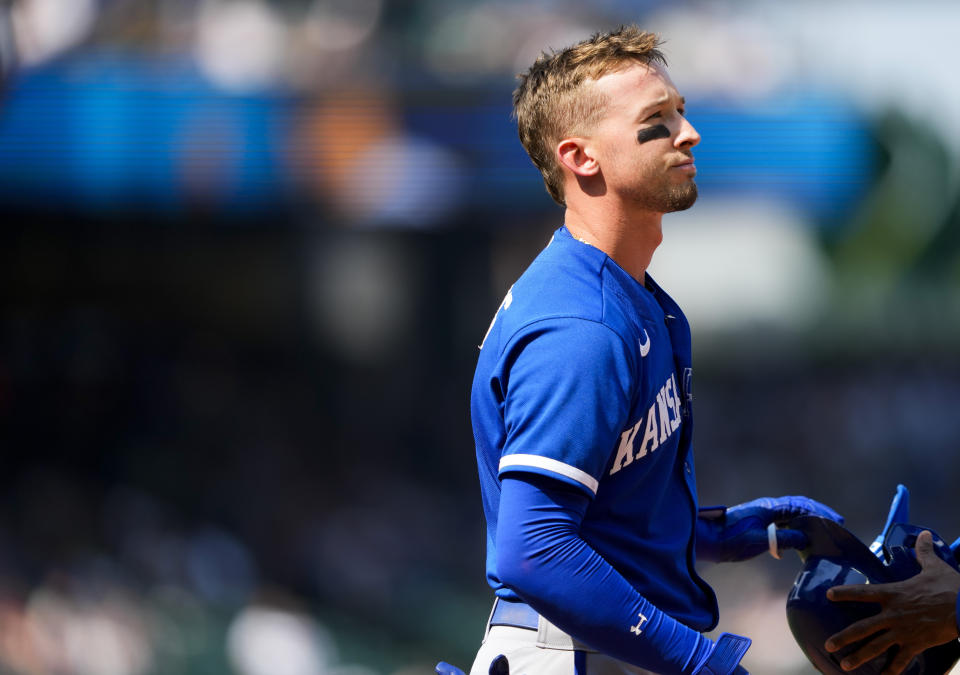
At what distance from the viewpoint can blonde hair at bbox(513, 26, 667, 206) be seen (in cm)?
210

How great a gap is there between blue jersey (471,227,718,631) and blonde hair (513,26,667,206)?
0.20 metres

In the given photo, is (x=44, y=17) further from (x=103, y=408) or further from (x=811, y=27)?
(x=811, y=27)

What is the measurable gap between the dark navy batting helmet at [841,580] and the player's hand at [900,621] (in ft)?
0.07

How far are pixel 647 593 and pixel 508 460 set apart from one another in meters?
0.40

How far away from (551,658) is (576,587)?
266 millimetres

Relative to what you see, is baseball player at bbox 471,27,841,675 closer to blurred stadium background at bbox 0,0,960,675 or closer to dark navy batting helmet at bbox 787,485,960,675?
dark navy batting helmet at bbox 787,485,960,675

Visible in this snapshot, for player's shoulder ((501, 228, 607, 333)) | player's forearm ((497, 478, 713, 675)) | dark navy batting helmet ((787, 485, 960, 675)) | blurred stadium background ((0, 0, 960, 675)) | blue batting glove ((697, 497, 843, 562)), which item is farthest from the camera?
blurred stadium background ((0, 0, 960, 675))

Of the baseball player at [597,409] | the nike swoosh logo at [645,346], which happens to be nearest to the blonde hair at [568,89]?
the baseball player at [597,409]

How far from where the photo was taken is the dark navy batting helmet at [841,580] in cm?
221

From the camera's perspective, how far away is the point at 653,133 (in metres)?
2.08

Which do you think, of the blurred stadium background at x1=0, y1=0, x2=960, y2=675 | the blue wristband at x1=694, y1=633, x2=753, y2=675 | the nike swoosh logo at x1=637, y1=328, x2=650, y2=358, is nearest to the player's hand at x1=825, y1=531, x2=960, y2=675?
the blue wristband at x1=694, y1=633, x2=753, y2=675

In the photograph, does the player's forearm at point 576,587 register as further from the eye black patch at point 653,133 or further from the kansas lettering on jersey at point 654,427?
the eye black patch at point 653,133

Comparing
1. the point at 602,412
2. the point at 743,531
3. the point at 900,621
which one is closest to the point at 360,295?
the point at 743,531

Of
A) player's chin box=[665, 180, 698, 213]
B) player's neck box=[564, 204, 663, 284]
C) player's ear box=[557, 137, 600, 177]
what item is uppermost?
player's ear box=[557, 137, 600, 177]
